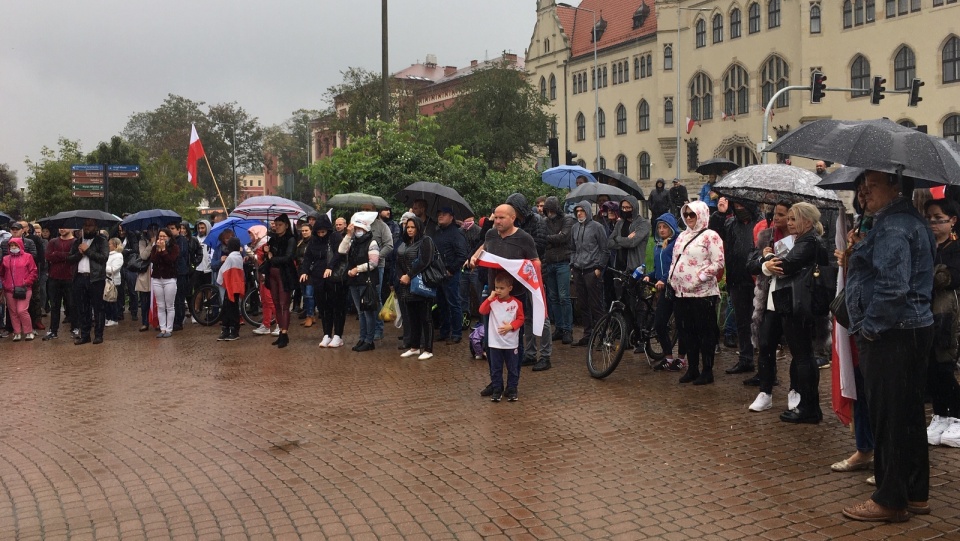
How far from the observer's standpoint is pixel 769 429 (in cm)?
757

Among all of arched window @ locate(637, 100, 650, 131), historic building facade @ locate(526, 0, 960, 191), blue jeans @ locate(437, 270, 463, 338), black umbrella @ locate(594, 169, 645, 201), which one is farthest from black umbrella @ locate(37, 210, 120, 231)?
arched window @ locate(637, 100, 650, 131)

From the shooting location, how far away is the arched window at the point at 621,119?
6812cm

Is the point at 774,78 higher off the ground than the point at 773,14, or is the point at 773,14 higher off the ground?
the point at 773,14

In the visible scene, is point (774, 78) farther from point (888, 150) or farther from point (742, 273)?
point (888, 150)

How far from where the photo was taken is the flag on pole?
9.13m

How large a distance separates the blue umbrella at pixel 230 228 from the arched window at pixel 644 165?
49925 millimetres

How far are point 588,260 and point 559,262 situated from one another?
15.7 inches

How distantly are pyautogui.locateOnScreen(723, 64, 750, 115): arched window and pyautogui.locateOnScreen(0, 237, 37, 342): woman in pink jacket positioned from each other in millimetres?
48099

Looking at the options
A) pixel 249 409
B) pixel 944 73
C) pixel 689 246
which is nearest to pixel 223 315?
pixel 249 409

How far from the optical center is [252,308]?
16.6 m

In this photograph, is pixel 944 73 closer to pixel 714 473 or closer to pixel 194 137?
pixel 194 137

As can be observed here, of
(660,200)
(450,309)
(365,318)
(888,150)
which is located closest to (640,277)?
(450,309)

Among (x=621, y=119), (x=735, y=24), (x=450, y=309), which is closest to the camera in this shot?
(x=450, y=309)

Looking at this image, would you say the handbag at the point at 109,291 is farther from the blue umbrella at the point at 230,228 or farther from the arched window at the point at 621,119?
the arched window at the point at 621,119
